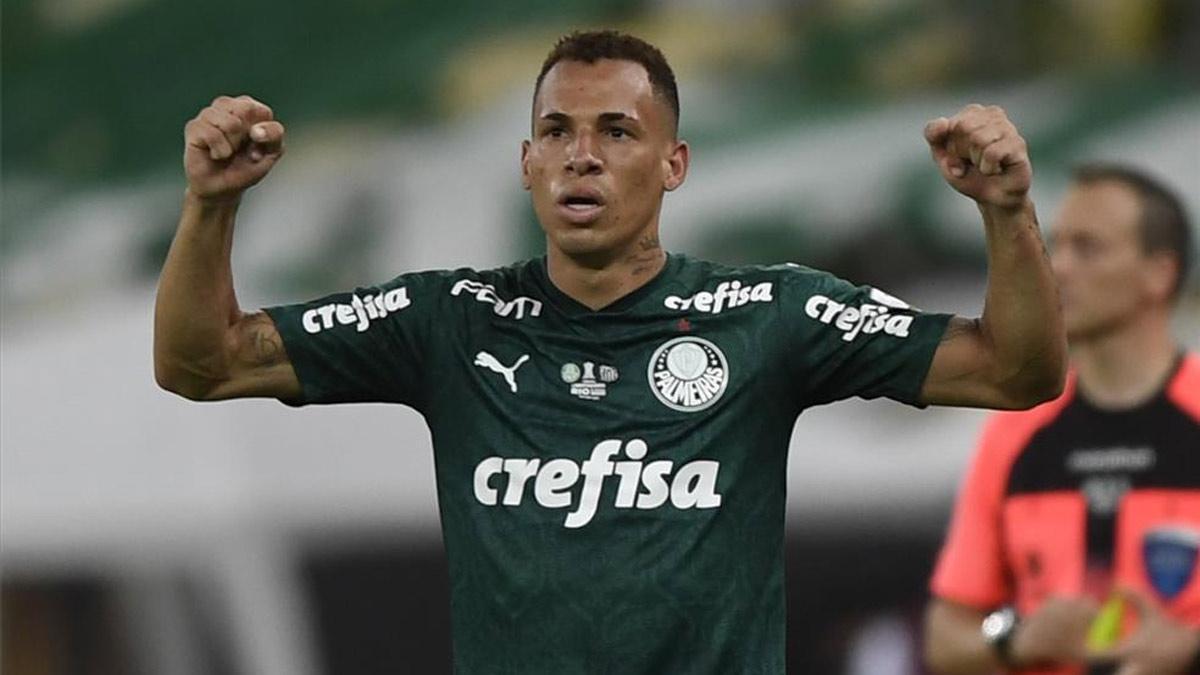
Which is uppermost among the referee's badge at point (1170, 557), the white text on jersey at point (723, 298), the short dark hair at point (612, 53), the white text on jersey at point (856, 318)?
the short dark hair at point (612, 53)

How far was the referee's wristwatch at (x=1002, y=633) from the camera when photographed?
538 centimetres

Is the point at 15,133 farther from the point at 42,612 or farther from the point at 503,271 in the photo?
the point at 503,271

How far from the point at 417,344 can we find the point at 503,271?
0.22 m

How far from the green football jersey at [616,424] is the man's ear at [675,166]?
133 mm

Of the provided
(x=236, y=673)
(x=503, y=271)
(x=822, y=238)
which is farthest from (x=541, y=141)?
(x=236, y=673)

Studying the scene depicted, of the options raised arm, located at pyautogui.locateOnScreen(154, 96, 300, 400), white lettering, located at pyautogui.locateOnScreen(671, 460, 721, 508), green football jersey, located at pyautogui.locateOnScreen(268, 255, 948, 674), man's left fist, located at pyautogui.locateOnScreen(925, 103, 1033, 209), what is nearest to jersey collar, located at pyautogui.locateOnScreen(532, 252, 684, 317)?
green football jersey, located at pyautogui.locateOnScreen(268, 255, 948, 674)

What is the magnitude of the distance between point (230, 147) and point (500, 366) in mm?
587

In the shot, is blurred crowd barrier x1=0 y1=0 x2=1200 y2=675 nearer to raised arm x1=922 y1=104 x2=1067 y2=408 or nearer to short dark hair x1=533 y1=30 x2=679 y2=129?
A: short dark hair x1=533 y1=30 x2=679 y2=129

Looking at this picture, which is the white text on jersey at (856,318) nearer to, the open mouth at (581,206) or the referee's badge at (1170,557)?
the open mouth at (581,206)

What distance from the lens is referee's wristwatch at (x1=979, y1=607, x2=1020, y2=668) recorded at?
17.6ft

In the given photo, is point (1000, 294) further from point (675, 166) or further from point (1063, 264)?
point (1063, 264)

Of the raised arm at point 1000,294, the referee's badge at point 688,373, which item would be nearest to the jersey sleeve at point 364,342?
the referee's badge at point 688,373

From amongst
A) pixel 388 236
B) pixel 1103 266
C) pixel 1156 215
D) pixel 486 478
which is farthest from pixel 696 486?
pixel 388 236

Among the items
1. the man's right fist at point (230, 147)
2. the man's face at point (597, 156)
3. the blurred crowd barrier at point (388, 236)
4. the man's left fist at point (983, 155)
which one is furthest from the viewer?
the blurred crowd barrier at point (388, 236)
